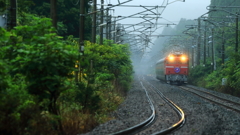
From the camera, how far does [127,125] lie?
1265 centimetres

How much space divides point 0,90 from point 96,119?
5251 millimetres

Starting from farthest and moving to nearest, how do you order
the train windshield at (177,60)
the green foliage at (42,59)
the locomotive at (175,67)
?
the locomotive at (175,67), the train windshield at (177,60), the green foliage at (42,59)

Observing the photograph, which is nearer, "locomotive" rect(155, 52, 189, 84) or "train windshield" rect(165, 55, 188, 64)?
"train windshield" rect(165, 55, 188, 64)

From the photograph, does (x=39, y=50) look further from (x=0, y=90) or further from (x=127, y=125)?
(x=127, y=125)

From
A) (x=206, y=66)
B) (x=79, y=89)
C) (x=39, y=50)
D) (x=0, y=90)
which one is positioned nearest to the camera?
(x=0, y=90)

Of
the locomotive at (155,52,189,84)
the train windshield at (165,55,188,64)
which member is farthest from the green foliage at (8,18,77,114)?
the locomotive at (155,52,189,84)

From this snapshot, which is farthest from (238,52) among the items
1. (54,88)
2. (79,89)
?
(54,88)

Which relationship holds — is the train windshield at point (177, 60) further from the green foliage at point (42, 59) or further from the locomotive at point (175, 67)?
the green foliage at point (42, 59)

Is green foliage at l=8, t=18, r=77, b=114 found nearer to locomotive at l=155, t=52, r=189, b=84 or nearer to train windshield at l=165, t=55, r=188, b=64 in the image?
train windshield at l=165, t=55, r=188, b=64

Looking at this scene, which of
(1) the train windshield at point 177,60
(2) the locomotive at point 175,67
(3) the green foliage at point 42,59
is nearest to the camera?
(3) the green foliage at point 42,59

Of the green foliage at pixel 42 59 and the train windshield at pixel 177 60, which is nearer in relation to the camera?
the green foliage at pixel 42 59

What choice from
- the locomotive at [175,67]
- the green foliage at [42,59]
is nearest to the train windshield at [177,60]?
the locomotive at [175,67]

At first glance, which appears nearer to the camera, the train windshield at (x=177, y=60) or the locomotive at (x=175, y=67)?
the train windshield at (x=177, y=60)

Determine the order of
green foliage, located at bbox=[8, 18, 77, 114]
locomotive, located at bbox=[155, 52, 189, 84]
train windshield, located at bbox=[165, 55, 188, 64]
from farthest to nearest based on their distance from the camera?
locomotive, located at bbox=[155, 52, 189, 84]
train windshield, located at bbox=[165, 55, 188, 64]
green foliage, located at bbox=[8, 18, 77, 114]
